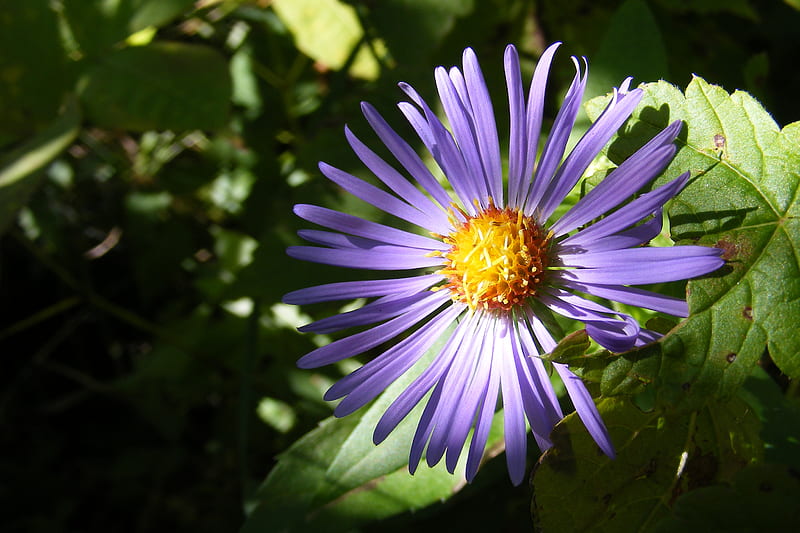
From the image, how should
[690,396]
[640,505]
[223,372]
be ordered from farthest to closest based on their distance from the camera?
[223,372] → [640,505] → [690,396]

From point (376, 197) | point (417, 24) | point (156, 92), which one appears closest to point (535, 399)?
point (376, 197)

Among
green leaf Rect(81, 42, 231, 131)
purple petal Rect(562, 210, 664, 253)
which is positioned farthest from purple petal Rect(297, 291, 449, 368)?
green leaf Rect(81, 42, 231, 131)

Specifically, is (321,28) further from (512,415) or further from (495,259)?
(512,415)

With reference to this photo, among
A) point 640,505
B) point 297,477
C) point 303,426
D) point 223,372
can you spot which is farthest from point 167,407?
point 640,505

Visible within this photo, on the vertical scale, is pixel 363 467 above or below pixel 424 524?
above

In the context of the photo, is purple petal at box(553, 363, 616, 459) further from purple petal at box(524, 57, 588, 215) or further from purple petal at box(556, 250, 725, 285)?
purple petal at box(524, 57, 588, 215)

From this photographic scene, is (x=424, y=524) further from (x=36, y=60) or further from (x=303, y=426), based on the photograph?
(x=36, y=60)

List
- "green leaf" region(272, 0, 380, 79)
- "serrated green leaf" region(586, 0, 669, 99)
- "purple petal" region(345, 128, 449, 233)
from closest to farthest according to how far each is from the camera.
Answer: "purple petal" region(345, 128, 449, 233) < "serrated green leaf" region(586, 0, 669, 99) < "green leaf" region(272, 0, 380, 79)
